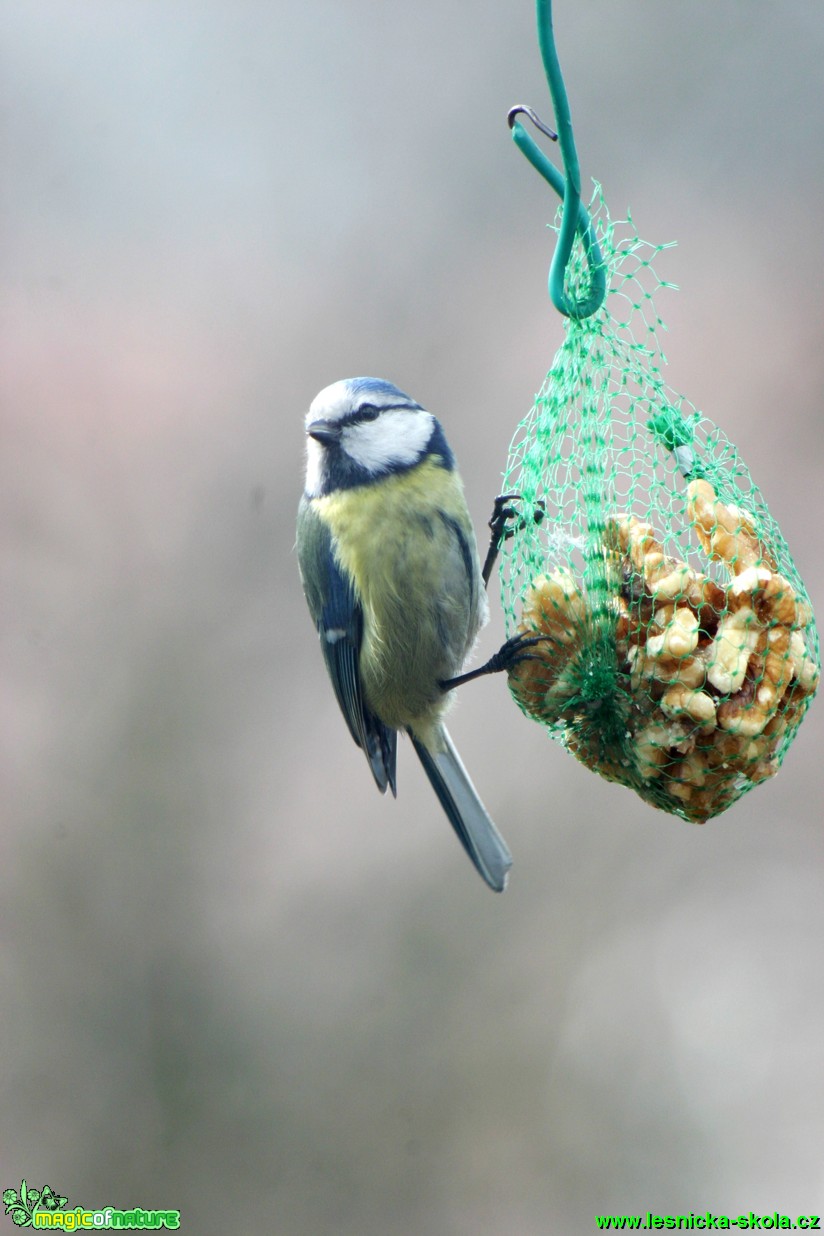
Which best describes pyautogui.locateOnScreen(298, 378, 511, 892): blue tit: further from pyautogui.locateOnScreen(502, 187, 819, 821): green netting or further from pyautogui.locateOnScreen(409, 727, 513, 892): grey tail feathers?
pyautogui.locateOnScreen(502, 187, 819, 821): green netting

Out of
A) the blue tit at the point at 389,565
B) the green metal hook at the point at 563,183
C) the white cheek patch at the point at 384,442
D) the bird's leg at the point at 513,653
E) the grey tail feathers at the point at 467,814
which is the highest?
the green metal hook at the point at 563,183

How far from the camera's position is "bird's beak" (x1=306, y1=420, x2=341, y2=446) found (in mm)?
1881

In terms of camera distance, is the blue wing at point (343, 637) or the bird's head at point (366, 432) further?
the blue wing at point (343, 637)

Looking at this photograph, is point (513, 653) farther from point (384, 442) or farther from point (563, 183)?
point (563, 183)

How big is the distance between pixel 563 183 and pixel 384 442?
49cm

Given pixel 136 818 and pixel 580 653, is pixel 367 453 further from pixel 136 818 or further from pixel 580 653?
pixel 136 818

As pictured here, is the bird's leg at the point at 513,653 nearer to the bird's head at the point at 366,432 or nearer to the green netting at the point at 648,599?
the green netting at the point at 648,599

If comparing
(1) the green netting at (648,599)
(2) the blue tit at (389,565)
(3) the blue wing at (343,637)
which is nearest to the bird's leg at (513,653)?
(1) the green netting at (648,599)

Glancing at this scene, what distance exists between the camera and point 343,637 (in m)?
2.03

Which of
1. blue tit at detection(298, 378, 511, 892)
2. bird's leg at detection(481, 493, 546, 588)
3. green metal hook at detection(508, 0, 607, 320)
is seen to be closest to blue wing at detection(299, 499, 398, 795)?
blue tit at detection(298, 378, 511, 892)

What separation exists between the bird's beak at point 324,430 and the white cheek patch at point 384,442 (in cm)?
2

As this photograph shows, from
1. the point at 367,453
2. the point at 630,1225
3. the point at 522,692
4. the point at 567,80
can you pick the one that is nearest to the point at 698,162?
the point at 567,80

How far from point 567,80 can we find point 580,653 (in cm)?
255

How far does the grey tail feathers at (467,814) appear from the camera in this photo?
206 cm
